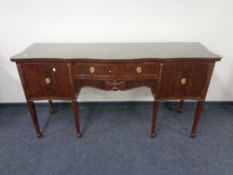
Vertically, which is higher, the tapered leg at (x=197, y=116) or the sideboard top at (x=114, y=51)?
the sideboard top at (x=114, y=51)

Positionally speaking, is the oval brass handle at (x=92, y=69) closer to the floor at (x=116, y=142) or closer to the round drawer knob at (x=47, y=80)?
the round drawer knob at (x=47, y=80)

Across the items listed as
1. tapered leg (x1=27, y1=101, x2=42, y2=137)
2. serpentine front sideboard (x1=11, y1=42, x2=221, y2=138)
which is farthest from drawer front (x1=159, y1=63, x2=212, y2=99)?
tapered leg (x1=27, y1=101, x2=42, y2=137)

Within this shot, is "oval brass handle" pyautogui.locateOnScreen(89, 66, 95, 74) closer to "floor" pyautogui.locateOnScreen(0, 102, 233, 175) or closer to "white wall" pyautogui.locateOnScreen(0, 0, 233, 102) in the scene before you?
"white wall" pyautogui.locateOnScreen(0, 0, 233, 102)

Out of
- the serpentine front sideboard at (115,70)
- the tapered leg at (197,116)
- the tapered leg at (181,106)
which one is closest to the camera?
the serpentine front sideboard at (115,70)

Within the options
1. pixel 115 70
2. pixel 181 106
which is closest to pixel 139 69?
pixel 115 70

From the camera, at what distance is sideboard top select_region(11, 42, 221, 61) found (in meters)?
1.23

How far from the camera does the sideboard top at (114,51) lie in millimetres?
1233

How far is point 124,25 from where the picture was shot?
1.60 meters

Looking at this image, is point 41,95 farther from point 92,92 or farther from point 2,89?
point 2,89

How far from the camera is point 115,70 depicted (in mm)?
1250

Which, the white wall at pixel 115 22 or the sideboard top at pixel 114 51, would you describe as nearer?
the sideboard top at pixel 114 51

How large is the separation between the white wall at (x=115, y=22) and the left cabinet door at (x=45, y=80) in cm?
50

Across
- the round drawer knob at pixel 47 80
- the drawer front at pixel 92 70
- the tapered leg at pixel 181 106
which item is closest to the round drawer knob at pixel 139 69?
the drawer front at pixel 92 70

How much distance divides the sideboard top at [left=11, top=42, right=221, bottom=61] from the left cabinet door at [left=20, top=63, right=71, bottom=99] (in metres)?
0.07
